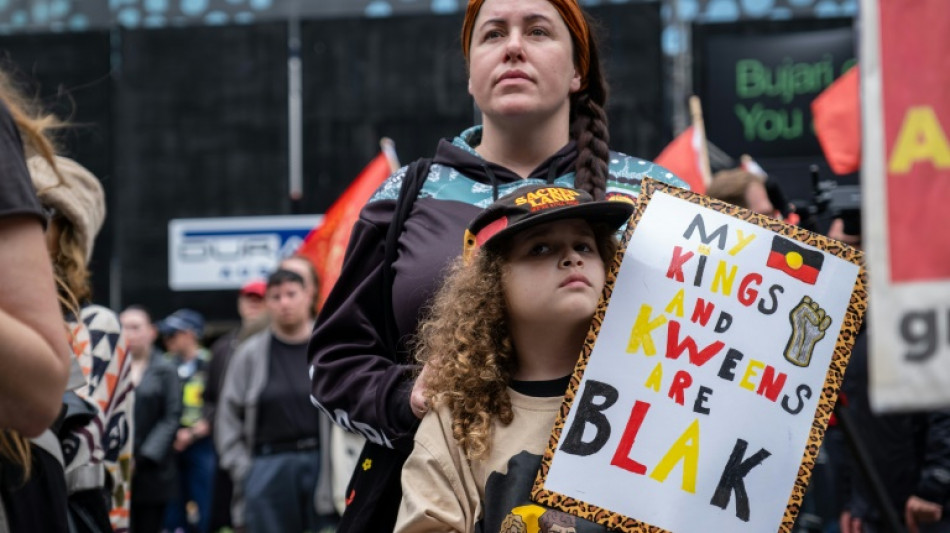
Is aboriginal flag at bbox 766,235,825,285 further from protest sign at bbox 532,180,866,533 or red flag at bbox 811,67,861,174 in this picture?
red flag at bbox 811,67,861,174

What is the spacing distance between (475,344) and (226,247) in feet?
42.8

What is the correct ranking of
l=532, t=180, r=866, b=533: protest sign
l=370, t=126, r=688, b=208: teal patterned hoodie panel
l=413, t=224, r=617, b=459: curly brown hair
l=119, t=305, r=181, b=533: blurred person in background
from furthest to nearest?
l=119, t=305, r=181, b=533: blurred person in background < l=370, t=126, r=688, b=208: teal patterned hoodie panel < l=413, t=224, r=617, b=459: curly brown hair < l=532, t=180, r=866, b=533: protest sign

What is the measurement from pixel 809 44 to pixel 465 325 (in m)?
10.5

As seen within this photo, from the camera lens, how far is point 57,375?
2.30 meters

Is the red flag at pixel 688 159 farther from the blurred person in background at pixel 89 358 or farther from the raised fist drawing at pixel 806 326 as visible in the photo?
the raised fist drawing at pixel 806 326

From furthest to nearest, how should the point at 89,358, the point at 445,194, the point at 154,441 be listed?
the point at 154,441
the point at 89,358
the point at 445,194

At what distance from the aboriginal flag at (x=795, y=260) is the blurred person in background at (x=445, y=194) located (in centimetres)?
36

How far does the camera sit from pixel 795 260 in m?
3.09

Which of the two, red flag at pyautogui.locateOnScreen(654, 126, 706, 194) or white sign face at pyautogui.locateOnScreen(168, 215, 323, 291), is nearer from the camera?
red flag at pyautogui.locateOnScreen(654, 126, 706, 194)

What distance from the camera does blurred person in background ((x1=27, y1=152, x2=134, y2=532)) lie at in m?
4.06

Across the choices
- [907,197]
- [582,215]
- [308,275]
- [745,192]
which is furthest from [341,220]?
[907,197]

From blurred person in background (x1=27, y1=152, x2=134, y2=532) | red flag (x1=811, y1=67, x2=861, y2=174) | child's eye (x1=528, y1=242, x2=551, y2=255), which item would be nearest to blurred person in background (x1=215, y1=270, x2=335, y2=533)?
red flag (x1=811, y1=67, x2=861, y2=174)

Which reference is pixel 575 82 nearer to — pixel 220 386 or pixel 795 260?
pixel 795 260

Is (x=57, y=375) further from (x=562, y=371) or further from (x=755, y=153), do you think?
(x=755, y=153)
